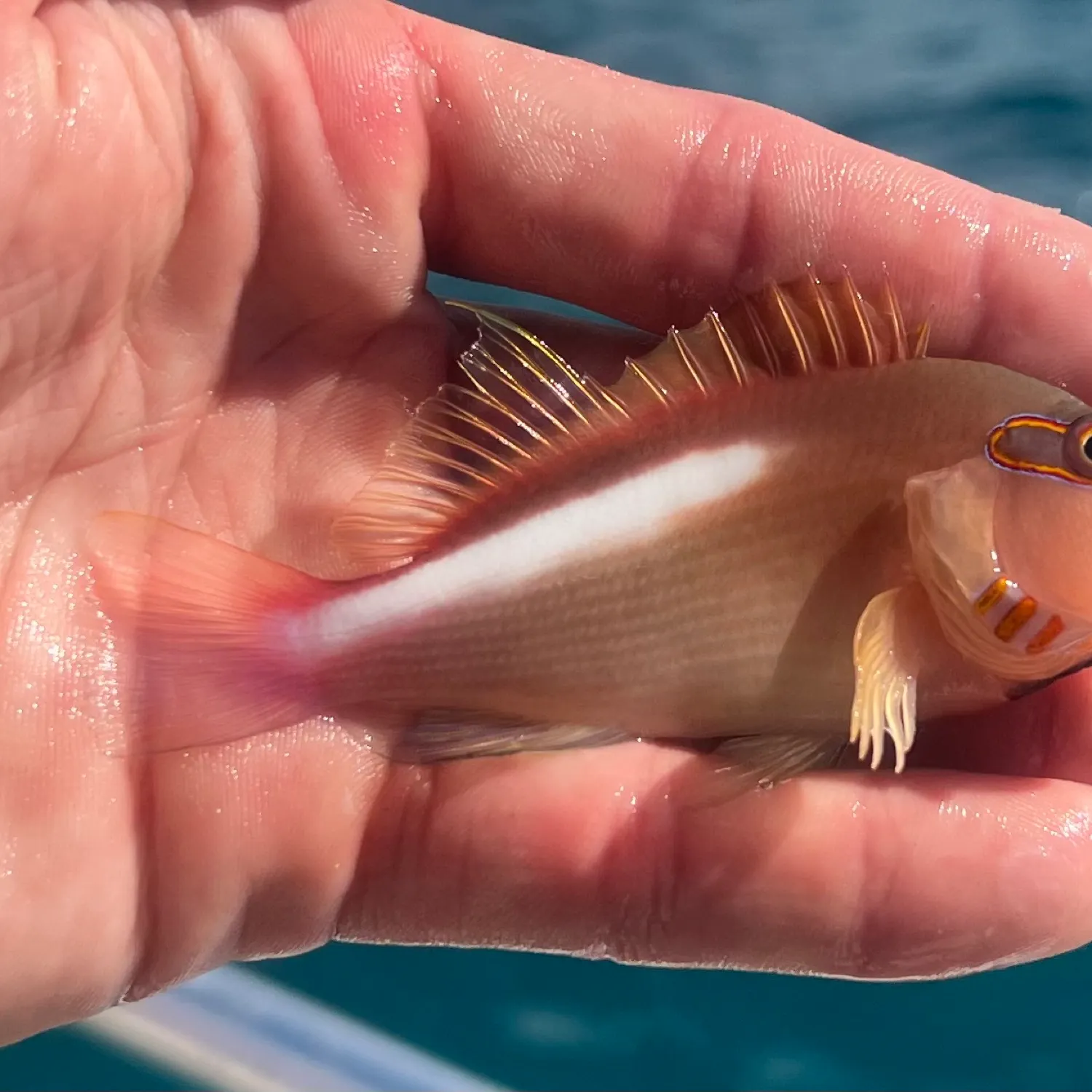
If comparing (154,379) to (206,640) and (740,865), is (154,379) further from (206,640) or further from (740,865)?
(740,865)

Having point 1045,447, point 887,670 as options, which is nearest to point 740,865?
point 887,670

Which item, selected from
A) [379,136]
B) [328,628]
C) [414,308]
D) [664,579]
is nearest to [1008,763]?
[664,579]

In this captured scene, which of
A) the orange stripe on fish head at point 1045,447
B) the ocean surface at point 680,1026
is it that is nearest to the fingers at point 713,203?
the orange stripe on fish head at point 1045,447

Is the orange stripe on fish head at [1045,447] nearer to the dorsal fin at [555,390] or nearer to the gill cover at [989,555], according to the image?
the gill cover at [989,555]

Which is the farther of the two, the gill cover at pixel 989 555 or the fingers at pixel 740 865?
the fingers at pixel 740 865

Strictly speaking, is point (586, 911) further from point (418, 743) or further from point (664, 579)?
point (664, 579)

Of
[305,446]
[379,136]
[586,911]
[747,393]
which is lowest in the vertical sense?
[586,911]

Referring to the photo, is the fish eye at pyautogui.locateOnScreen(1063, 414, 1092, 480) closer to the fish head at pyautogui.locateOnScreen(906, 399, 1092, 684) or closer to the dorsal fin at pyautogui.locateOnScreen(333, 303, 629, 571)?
the fish head at pyautogui.locateOnScreen(906, 399, 1092, 684)
